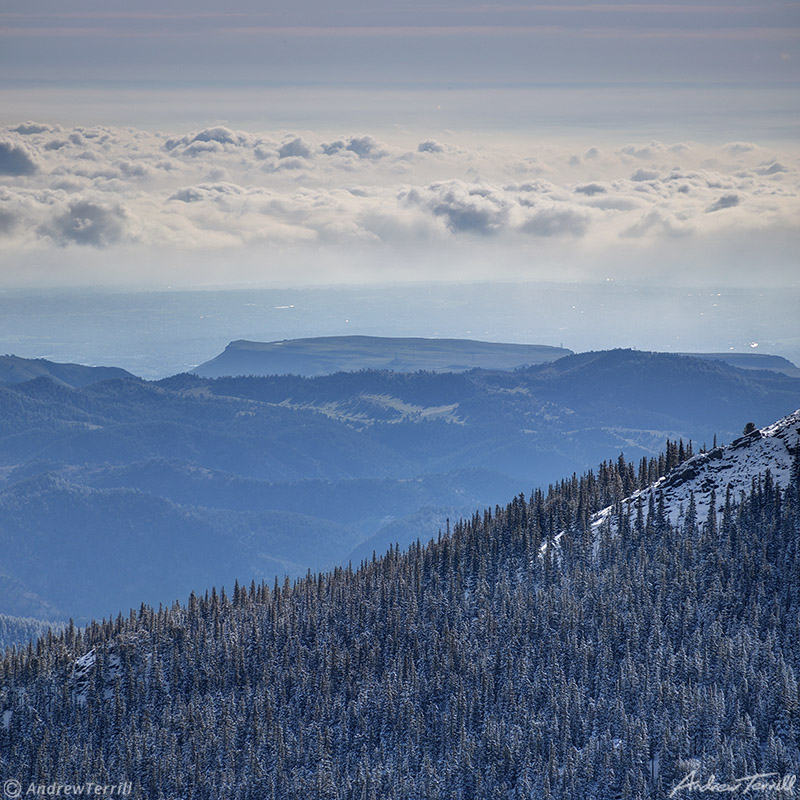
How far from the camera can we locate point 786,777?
196 m

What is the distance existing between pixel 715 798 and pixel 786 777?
11756 mm

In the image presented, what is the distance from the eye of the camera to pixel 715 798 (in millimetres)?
199625
